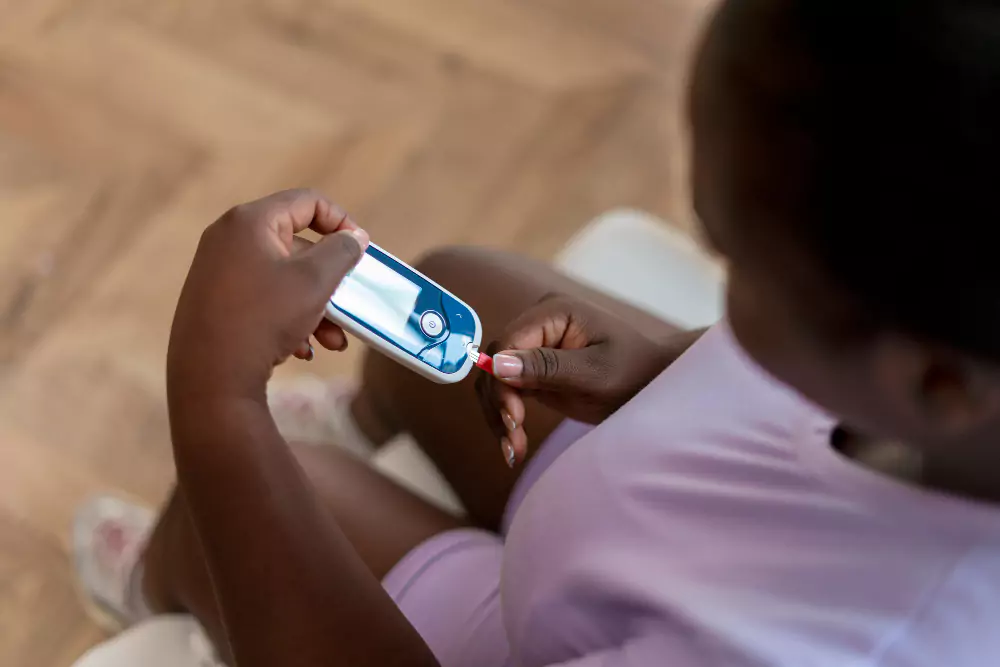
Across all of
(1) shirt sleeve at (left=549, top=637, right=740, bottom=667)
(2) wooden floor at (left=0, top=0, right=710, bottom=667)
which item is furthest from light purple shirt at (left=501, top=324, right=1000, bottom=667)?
(2) wooden floor at (left=0, top=0, right=710, bottom=667)

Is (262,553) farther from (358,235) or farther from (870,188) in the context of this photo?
(870,188)

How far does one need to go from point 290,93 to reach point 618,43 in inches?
17.4

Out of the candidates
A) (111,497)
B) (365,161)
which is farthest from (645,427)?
(365,161)

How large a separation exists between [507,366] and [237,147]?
717 mm

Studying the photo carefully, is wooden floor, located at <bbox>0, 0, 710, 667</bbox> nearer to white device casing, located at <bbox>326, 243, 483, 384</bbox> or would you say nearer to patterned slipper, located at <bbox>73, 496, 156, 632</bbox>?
patterned slipper, located at <bbox>73, 496, 156, 632</bbox>

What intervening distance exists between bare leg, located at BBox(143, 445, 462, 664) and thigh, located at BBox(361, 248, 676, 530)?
37mm

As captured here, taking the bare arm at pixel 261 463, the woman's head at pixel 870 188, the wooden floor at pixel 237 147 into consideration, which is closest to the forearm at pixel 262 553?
the bare arm at pixel 261 463

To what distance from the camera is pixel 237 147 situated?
107 centimetres

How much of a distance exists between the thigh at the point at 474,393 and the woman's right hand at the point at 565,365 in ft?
0.14

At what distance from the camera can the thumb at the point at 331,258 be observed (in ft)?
1.42

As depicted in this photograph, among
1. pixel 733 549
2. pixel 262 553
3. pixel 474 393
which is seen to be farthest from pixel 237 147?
pixel 733 549

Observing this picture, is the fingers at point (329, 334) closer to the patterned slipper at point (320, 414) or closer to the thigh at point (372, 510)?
the thigh at point (372, 510)

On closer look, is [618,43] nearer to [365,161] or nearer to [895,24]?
[365,161]

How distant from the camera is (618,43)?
1194mm
